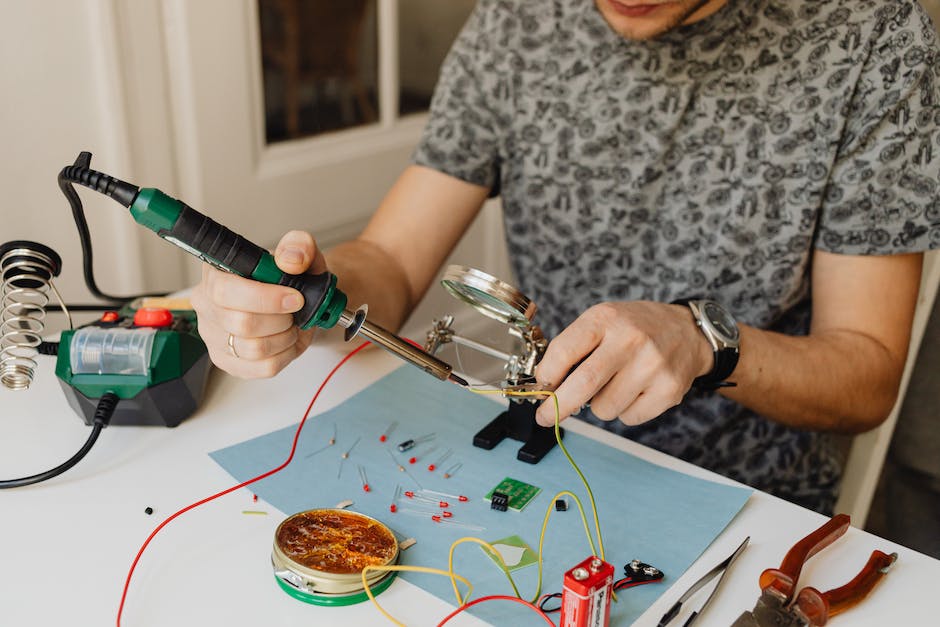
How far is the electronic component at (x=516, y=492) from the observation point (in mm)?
822

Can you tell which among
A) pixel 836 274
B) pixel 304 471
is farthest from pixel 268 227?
pixel 836 274

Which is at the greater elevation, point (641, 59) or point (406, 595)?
point (641, 59)

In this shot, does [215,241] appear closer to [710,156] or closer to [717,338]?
[717,338]

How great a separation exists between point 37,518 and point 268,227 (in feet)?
3.15

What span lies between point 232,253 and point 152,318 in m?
0.26

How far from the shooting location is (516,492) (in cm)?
84

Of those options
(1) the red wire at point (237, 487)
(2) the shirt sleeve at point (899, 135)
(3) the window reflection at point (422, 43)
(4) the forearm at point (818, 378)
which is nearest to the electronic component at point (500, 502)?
(1) the red wire at point (237, 487)

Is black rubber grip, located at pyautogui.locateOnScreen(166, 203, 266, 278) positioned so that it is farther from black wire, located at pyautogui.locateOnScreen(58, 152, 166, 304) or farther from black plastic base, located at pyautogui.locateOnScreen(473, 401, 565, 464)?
black plastic base, located at pyautogui.locateOnScreen(473, 401, 565, 464)

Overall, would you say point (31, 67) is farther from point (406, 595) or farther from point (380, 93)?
point (406, 595)

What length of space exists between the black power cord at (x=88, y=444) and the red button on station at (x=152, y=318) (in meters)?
0.10

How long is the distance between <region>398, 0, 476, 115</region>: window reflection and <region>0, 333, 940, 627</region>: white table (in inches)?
47.7

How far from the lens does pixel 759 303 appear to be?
1.23 metres

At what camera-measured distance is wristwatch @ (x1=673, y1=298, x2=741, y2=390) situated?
0.93 meters

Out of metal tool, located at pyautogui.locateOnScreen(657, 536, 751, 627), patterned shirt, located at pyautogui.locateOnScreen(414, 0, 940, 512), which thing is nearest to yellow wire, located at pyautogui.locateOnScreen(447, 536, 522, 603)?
metal tool, located at pyautogui.locateOnScreen(657, 536, 751, 627)
